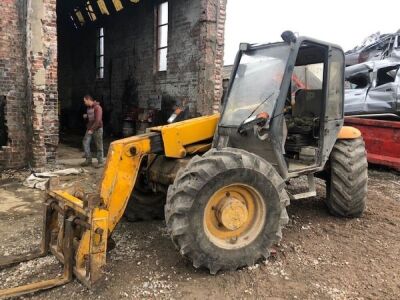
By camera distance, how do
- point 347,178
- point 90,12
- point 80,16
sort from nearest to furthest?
1. point 347,178
2. point 90,12
3. point 80,16

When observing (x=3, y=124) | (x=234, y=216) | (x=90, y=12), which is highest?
(x=90, y=12)

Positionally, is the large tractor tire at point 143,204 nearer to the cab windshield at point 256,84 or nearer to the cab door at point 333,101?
the cab windshield at point 256,84

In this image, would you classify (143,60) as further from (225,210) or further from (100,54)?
(225,210)

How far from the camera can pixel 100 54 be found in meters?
15.7

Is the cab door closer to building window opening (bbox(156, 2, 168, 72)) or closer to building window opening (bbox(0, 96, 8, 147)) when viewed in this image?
building window opening (bbox(0, 96, 8, 147))

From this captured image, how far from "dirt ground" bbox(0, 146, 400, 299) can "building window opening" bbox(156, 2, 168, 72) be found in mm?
7012

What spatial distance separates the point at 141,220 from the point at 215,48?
5.95 meters

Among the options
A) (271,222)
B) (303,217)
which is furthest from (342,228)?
(271,222)

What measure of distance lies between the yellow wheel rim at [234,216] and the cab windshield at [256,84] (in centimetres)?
91

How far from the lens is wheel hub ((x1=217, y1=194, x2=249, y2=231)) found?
3865 mm

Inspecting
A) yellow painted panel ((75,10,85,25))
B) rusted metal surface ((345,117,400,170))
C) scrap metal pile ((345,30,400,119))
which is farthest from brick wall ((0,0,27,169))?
yellow painted panel ((75,10,85,25))

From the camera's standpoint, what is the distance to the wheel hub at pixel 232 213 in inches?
152

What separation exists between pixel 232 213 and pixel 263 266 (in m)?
0.67

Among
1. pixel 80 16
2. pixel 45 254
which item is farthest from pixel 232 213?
pixel 80 16
